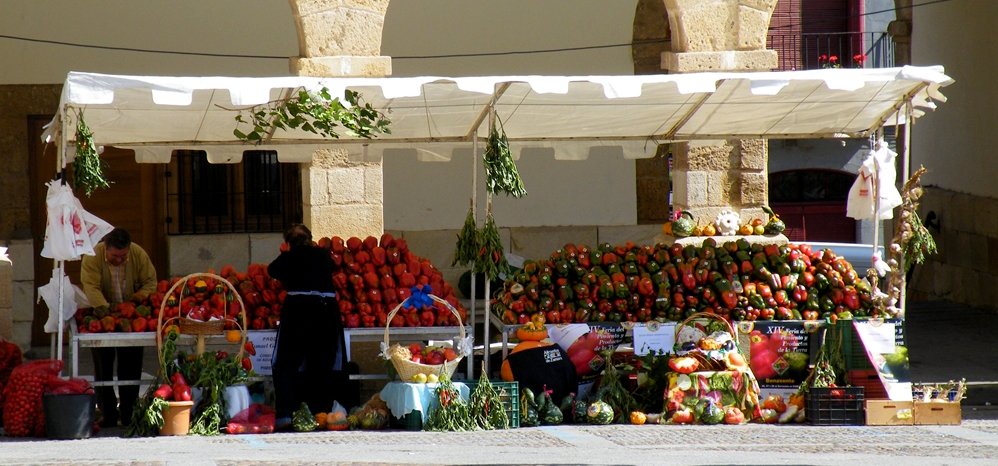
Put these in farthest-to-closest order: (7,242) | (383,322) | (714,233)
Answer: (7,242), (714,233), (383,322)

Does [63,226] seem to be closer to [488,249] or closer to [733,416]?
[488,249]

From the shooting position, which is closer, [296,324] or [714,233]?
[296,324]

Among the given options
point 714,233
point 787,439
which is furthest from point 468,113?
point 787,439

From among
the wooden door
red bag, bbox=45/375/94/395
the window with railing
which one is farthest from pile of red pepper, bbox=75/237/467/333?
the wooden door

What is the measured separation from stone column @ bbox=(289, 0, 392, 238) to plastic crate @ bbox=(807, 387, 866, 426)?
342 centimetres

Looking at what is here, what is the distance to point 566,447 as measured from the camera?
26.8ft

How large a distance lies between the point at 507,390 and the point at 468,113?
180 centimetres

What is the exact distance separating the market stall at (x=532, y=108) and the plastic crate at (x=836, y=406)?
0.98 meters

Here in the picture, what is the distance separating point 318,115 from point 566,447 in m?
2.39

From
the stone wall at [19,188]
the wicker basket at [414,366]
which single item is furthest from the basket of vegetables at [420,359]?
the stone wall at [19,188]

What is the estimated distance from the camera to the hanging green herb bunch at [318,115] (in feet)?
27.1

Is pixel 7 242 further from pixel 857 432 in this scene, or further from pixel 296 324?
pixel 857 432

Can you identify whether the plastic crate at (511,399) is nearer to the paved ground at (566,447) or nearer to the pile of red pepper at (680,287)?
the paved ground at (566,447)

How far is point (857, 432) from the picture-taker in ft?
28.6
